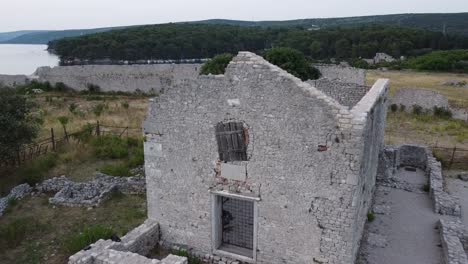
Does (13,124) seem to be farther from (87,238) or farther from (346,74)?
(346,74)

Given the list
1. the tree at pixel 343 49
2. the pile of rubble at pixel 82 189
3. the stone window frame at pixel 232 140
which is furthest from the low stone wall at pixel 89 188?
the tree at pixel 343 49

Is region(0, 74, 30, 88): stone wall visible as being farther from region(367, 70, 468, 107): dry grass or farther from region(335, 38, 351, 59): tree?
region(335, 38, 351, 59): tree

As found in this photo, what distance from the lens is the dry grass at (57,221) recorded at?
34.1ft

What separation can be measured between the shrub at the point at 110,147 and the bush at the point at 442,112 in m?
22.9

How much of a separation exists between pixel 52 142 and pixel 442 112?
2666 centimetres

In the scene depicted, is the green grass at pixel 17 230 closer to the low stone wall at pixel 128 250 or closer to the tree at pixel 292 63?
the low stone wall at pixel 128 250

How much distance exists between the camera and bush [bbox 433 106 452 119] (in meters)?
28.8

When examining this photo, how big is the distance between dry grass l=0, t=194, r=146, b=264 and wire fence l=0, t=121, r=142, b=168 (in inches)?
139

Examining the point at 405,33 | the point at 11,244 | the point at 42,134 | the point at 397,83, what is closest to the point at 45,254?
the point at 11,244

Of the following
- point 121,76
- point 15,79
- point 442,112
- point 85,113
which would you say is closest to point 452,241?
point 442,112

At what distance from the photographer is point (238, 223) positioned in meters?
10.8

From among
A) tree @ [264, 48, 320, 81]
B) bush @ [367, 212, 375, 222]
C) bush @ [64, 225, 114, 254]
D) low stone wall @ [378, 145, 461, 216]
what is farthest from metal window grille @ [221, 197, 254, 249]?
tree @ [264, 48, 320, 81]

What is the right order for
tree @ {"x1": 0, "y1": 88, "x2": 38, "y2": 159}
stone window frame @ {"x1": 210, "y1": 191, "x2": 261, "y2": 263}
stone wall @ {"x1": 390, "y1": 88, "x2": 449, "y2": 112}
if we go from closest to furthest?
1. stone window frame @ {"x1": 210, "y1": 191, "x2": 261, "y2": 263}
2. tree @ {"x1": 0, "y1": 88, "x2": 38, "y2": 159}
3. stone wall @ {"x1": 390, "y1": 88, "x2": 449, "y2": 112}

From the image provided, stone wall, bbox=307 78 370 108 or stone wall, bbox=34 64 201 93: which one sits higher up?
stone wall, bbox=307 78 370 108
